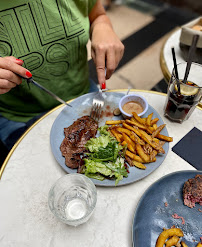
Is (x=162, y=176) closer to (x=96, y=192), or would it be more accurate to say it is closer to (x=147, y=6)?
(x=96, y=192)

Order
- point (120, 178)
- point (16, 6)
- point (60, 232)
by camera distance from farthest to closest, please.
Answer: point (16, 6)
point (120, 178)
point (60, 232)

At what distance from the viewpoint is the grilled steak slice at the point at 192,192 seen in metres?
0.99

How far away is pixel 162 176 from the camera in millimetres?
1087

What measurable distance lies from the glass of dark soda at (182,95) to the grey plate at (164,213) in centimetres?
38

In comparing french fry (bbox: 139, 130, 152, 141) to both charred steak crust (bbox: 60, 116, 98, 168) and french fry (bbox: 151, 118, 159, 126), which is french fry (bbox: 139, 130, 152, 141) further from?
charred steak crust (bbox: 60, 116, 98, 168)

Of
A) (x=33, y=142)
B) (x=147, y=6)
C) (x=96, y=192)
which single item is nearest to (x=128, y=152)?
(x=96, y=192)

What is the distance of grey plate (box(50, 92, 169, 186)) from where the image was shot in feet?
3.46

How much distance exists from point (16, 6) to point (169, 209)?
1344 millimetres

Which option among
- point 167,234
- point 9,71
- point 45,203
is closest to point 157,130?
point 167,234

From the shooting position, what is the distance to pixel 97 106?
1.38m

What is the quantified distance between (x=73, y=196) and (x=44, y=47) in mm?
945

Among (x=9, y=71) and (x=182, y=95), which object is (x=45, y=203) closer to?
(x=9, y=71)

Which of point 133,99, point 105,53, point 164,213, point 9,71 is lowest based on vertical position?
point 164,213

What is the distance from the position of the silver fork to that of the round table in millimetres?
318
